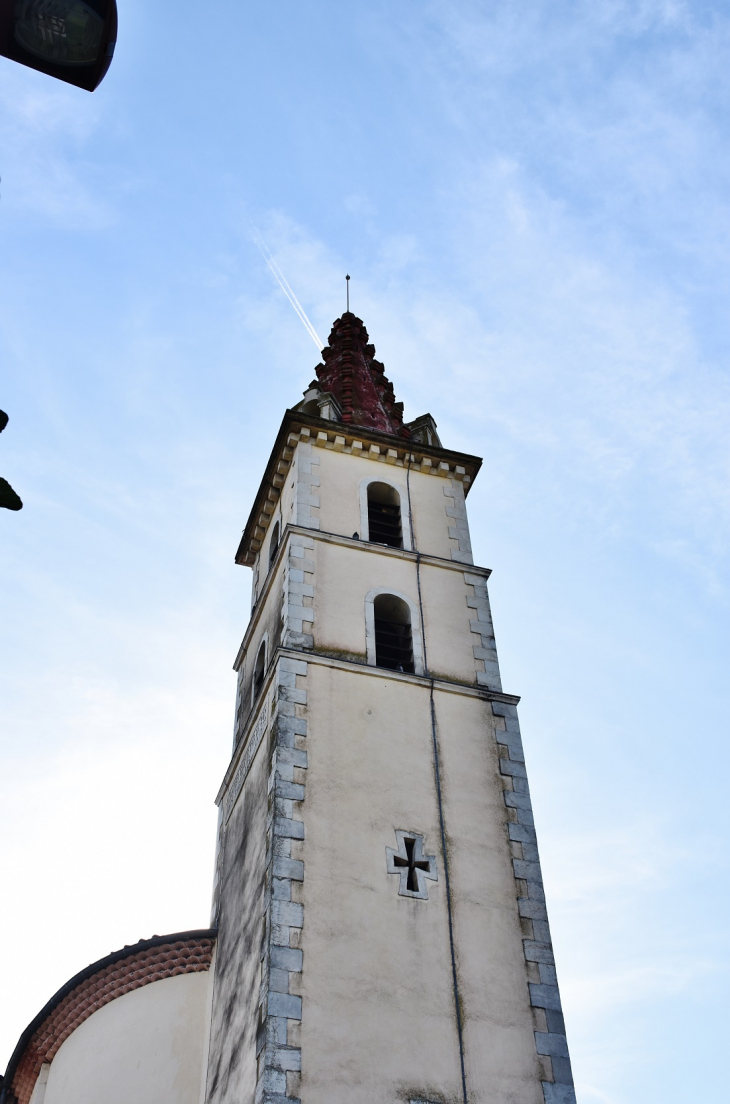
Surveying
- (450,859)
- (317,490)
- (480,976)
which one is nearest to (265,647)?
(317,490)

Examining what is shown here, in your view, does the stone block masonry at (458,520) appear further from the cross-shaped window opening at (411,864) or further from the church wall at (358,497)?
the cross-shaped window opening at (411,864)

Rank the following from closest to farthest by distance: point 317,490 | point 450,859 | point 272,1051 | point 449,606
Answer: point 272,1051, point 450,859, point 449,606, point 317,490

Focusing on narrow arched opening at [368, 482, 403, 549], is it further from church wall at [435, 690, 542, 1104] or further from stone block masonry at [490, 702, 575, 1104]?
stone block masonry at [490, 702, 575, 1104]

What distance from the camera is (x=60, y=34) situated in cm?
319

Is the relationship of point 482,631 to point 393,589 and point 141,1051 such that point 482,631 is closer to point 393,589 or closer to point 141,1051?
point 393,589

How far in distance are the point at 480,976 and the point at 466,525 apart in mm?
8815

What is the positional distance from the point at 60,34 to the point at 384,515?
1684cm

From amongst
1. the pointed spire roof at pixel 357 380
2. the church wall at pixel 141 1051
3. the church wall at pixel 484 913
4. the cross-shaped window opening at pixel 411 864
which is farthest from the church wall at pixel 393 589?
the church wall at pixel 141 1051

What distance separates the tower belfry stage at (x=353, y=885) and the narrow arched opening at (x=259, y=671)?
8cm

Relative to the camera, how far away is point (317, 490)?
1947 centimetres

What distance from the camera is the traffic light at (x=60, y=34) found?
10.3 feet

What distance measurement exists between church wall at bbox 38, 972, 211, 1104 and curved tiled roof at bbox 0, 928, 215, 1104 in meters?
0.12

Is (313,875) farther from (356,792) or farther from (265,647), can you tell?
(265,647)

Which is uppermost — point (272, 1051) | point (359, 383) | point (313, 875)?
point (359, 383)
